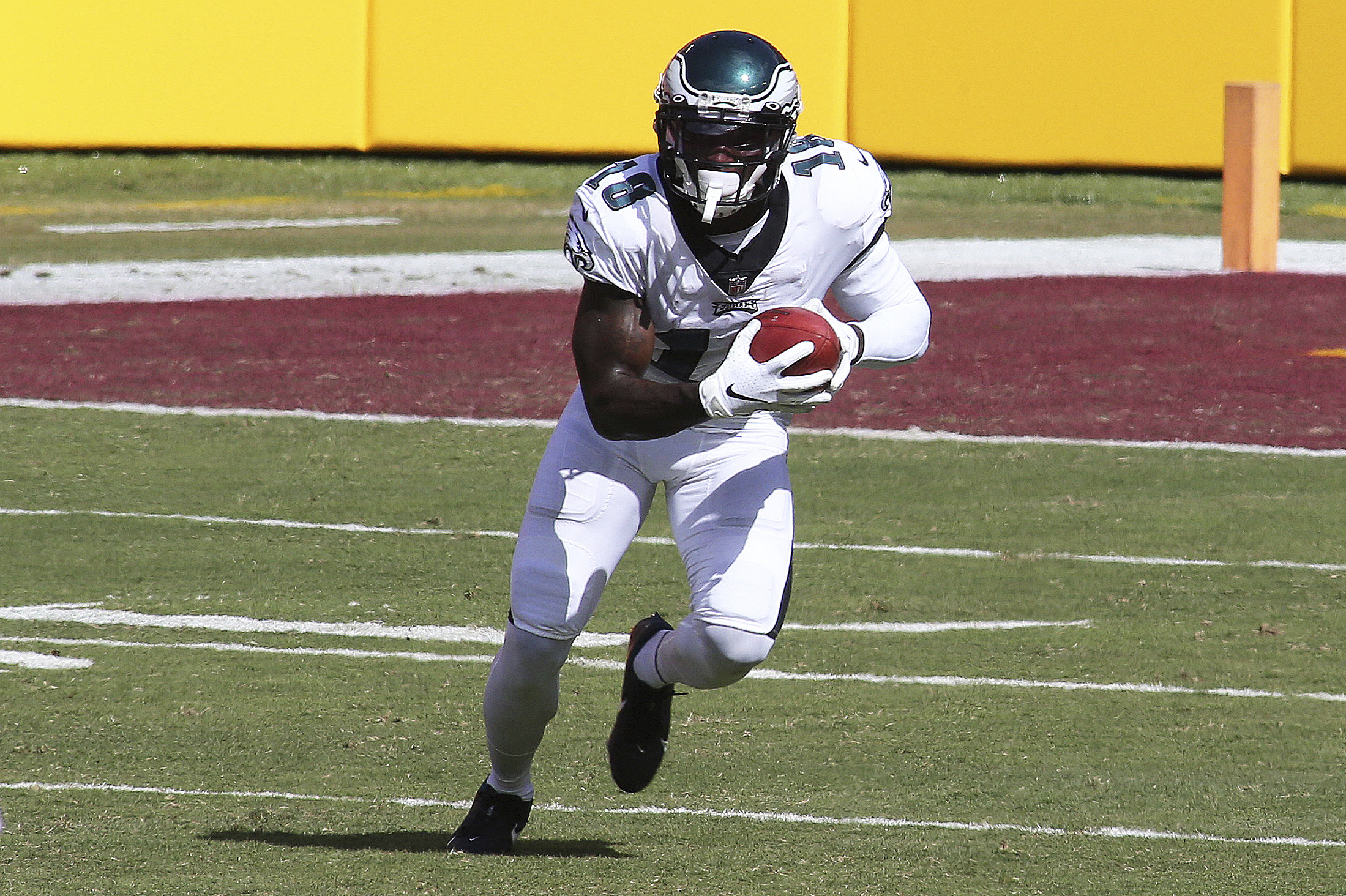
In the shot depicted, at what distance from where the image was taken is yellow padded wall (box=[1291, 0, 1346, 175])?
56.2 feet

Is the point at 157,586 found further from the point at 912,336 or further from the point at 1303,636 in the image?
the point at 1303,636

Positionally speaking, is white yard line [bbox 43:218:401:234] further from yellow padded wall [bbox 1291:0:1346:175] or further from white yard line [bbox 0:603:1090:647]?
white yard line [bbox 0:603:1090:647]

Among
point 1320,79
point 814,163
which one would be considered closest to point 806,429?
point 814,163

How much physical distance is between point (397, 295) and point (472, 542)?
5855 mm

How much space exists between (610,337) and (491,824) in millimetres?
1179

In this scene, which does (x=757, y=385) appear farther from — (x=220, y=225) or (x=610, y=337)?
(x=220, y=225)

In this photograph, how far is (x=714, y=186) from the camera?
447 centimetres

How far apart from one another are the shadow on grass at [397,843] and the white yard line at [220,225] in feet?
42.0

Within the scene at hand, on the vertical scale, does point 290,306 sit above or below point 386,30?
below

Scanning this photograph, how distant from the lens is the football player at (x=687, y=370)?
176 inches

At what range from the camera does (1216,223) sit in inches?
674

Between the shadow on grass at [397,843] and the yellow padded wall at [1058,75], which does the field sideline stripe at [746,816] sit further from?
the yellow padded wall at [1058,75]

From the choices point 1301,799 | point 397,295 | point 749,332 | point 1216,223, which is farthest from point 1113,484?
point 1216,223

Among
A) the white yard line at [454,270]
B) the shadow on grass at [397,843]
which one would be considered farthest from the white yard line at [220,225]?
the shadow on grass at [397,843]
